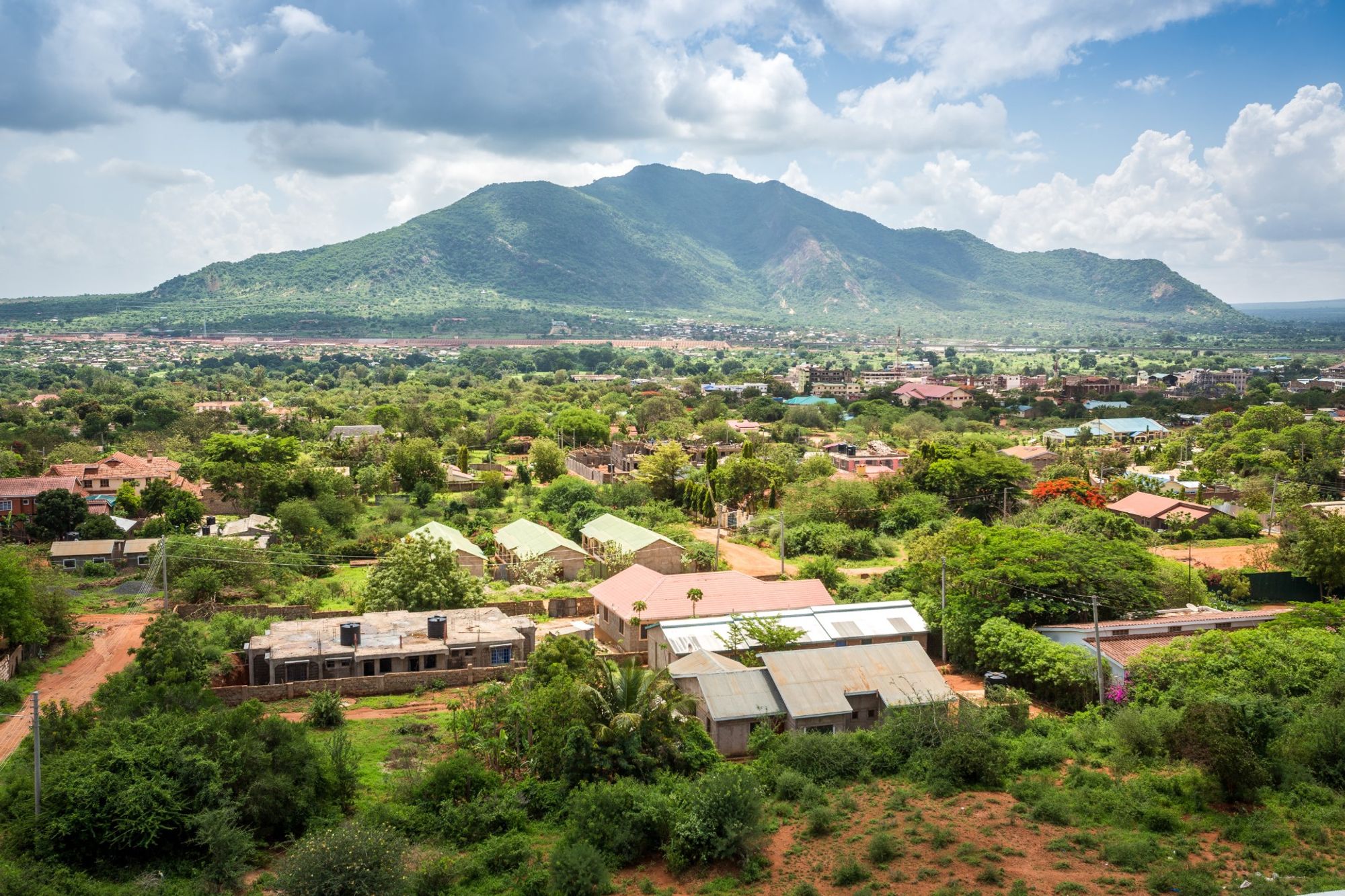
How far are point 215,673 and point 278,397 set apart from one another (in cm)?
9075

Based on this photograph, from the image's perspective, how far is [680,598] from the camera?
3105 cm

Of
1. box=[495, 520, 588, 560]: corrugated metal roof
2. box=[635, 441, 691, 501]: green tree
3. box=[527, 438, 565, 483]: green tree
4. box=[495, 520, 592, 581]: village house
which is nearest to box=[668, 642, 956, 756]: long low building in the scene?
box=[495, 520, 592, 581]: village house

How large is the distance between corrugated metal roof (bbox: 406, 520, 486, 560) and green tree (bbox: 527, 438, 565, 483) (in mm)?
16637

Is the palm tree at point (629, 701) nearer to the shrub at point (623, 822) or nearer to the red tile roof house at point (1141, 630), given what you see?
the shrub at point (623, 822)

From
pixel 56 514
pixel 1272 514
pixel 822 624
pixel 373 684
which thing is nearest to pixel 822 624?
pixel 822 624

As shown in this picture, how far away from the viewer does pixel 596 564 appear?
3872 centimetres

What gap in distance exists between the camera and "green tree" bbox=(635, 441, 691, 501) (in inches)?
2088

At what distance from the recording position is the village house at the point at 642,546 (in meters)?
38.2

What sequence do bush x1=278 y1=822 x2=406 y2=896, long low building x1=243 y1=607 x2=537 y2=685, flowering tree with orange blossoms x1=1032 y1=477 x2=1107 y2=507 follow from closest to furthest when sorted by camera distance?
bush x1=278 y1=822 x2=406 y2=896, long low building x1=243 y1=607 x2=537 y2=685, flowering tree with orange blossoms x1=1032 y1=477 x2=1107 y2=507

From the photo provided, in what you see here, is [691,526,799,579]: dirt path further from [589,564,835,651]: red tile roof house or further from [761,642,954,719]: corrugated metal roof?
[761,642,954,719]: corrugated metal roof

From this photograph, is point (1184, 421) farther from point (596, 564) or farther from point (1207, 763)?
point (1207, 763)

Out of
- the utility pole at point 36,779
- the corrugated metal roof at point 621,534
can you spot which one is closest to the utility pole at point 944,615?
the corrugated metal roof at point 621,534

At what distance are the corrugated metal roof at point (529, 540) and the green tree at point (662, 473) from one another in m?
Result: 10.8

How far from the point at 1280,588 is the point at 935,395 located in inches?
2949
